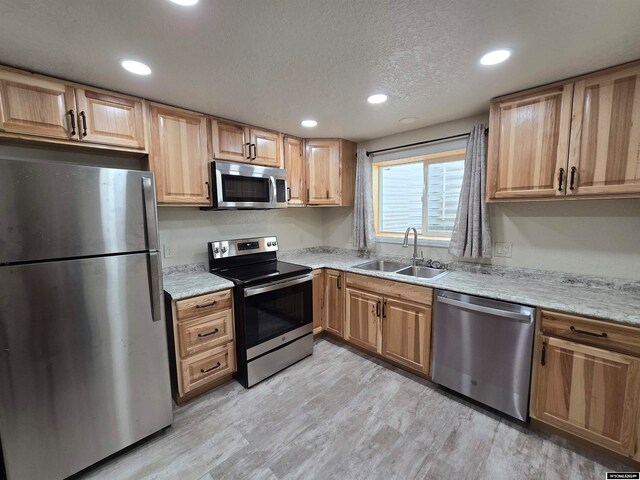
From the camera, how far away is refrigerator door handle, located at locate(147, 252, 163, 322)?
65.4 inches

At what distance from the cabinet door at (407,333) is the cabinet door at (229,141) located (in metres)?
1.95

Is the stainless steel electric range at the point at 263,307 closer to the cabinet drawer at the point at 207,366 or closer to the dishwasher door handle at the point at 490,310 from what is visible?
the cabinet drawer at the point at 207,366

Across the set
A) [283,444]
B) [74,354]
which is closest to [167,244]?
[74,354]

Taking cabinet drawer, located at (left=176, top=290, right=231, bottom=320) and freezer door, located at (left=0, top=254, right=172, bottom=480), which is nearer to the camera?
freezer door, located at (left=0, top=254, right=172, bottom=480)

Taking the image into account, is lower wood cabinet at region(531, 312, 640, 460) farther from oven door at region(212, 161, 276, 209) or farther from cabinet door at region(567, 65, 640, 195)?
oven door at region(212, 161, 276, 209)

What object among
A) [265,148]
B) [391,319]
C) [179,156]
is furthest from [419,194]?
[179,156]

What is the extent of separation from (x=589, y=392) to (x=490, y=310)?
643 mm

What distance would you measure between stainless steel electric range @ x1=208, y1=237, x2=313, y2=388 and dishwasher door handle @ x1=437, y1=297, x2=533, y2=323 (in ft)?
4.19

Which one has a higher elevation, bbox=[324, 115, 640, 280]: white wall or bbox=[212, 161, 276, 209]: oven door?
bbox=[212, 161, 276, 209]: oven door

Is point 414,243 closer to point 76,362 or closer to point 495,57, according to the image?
point 495,57

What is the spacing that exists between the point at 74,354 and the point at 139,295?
1.32ft

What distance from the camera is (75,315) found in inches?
56.4

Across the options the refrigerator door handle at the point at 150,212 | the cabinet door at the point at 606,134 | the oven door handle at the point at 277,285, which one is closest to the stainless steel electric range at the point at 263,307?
the oven door handle at the point at 277,285

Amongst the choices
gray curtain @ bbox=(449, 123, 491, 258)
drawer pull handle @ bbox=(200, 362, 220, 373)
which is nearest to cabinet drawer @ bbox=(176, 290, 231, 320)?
drawer pull handle @ bbox=(200, 362, 220, 373)
